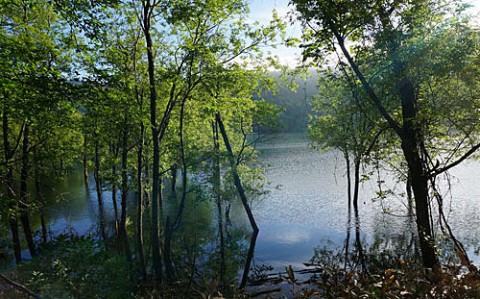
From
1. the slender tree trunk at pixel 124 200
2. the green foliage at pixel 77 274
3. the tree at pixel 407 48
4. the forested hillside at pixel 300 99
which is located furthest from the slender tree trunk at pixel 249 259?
the tree at pixel 407 48

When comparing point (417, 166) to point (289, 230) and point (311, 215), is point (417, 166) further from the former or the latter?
point (311, 215)

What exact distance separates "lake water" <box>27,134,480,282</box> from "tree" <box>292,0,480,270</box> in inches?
120

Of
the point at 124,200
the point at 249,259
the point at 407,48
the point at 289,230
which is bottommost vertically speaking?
the point at 289,230

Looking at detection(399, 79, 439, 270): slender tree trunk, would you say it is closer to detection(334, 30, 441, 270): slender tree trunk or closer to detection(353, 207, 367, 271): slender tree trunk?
detection(334, 30, 441, 270): slender tree trunk

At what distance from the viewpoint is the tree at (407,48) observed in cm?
723

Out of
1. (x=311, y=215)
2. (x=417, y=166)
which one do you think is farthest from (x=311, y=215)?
(x=417, y=166)

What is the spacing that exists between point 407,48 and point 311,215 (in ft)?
57.0

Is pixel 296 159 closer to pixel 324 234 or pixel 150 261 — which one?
pixel 324 234

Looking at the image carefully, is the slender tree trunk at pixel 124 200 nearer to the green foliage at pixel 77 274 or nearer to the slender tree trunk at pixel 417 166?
the green foliage at pixel 77 274

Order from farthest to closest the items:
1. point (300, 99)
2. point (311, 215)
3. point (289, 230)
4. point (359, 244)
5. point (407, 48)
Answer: point (300, 99) < point (311, 215) < point (289, 230) < point (359, 244) < point (407, 48)

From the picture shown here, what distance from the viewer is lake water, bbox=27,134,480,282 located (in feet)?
56.1

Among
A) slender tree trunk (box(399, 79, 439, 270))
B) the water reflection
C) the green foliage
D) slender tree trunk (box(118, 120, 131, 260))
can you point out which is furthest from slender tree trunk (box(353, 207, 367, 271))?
slender tree trunk (box(118, 120, 131, 260))

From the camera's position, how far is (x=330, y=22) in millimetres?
7539

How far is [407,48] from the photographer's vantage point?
283 inches
